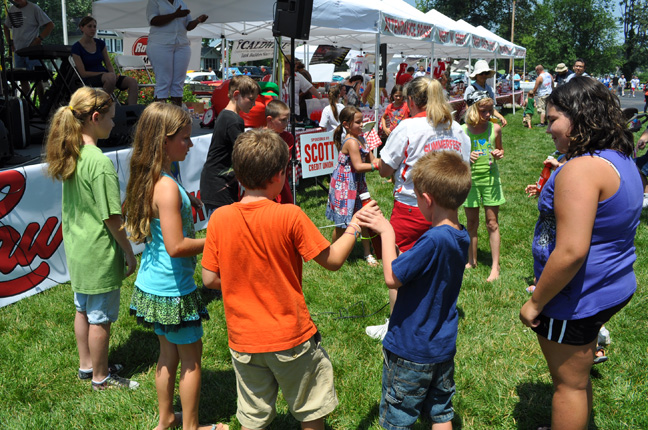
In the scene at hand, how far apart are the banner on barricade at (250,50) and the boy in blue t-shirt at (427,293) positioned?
1386 centimetres

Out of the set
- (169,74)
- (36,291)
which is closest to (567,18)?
(169,74)

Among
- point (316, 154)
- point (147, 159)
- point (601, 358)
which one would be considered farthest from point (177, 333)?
point (316, 154)

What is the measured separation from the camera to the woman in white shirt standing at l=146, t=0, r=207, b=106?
714 centimetres

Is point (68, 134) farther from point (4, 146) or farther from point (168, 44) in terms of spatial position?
point (168, 44)

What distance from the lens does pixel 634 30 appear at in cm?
7656

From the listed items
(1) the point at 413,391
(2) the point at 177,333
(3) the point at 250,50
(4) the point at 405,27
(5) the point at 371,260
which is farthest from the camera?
(3) the point at 250,50

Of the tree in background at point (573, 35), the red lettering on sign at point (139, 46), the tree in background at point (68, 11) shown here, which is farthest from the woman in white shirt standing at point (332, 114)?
the tree in background at point (68, 11)

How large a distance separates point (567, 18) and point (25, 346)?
66.7 metres

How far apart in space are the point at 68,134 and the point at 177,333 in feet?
4.02

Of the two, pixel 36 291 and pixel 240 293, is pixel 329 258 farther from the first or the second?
pixel 36 291

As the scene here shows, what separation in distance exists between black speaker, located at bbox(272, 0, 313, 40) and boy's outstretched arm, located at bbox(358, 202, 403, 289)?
4.43 meters

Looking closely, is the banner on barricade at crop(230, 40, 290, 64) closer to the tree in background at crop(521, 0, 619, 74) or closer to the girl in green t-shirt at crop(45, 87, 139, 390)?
the girl in green t-shirt at crop(45, 87, 139, 390)

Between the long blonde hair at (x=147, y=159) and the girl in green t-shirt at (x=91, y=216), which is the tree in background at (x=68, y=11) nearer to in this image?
the girl in green t-shirt at (x=91, y=216)

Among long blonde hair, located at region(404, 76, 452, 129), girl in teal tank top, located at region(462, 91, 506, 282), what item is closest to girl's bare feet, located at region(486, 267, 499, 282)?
girl in teal tank top, located at region(462, 91, 506, 282)
